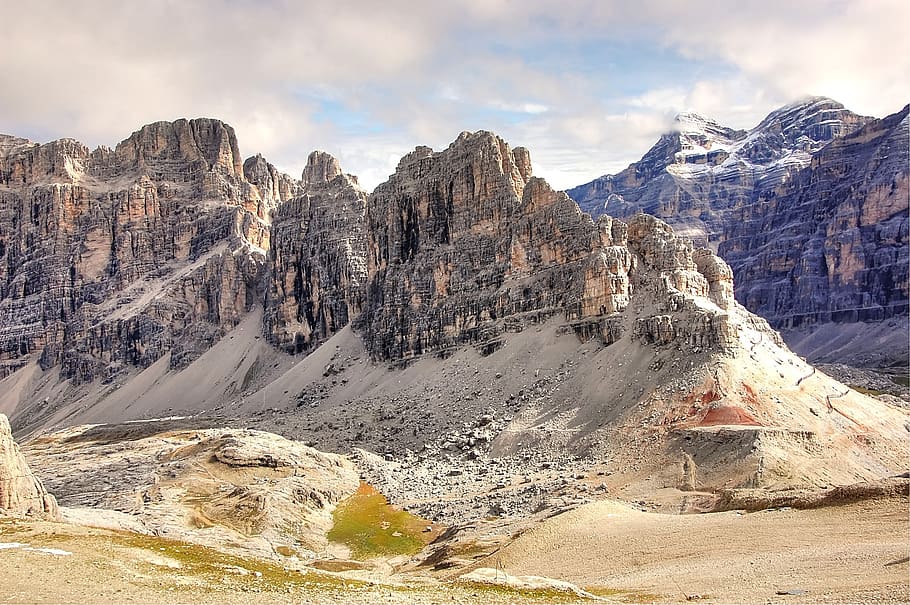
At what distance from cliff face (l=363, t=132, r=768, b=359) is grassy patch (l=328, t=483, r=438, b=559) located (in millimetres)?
31809

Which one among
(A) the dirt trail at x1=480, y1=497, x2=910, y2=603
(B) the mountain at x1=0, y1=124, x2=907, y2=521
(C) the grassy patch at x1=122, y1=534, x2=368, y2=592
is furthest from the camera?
(B) the mountain at x1=0, y1=124, x2=907, y2=521

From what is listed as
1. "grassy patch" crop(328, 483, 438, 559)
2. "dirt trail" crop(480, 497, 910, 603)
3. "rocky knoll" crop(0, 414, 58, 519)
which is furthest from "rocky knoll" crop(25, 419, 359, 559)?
"dirt trail" crop(480, 497, 910, 603)

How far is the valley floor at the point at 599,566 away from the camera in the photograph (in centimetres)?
2964

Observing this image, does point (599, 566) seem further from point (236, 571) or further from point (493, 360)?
point (493, 360)

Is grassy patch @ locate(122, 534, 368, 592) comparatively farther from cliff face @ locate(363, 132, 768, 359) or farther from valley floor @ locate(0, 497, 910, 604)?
cliff face @ locate(363, 132, 768, 359)

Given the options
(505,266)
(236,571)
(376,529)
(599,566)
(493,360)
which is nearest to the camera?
(236,571)

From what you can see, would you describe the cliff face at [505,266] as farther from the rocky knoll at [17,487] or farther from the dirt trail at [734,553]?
the rocky knoll at [17,487]

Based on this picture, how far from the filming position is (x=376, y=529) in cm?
6712

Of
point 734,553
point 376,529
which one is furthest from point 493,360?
point 734,553

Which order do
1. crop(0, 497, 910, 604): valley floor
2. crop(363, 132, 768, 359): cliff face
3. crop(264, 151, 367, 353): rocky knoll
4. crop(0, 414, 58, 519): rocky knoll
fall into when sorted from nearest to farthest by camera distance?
crop(0, 497, 910, 604): valley floor → crop(0, 414, 58, 519): rocky knoll → crop(363, 132, 768, 359): cliff face → crop(264, 151, 367, 353): rocky knoll

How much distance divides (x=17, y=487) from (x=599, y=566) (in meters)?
30.1

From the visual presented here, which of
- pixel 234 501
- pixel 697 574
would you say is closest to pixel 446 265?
pixel 234 501

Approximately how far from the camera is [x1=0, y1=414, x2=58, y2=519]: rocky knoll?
41844mm

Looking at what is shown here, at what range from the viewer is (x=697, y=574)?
36.2 metres
